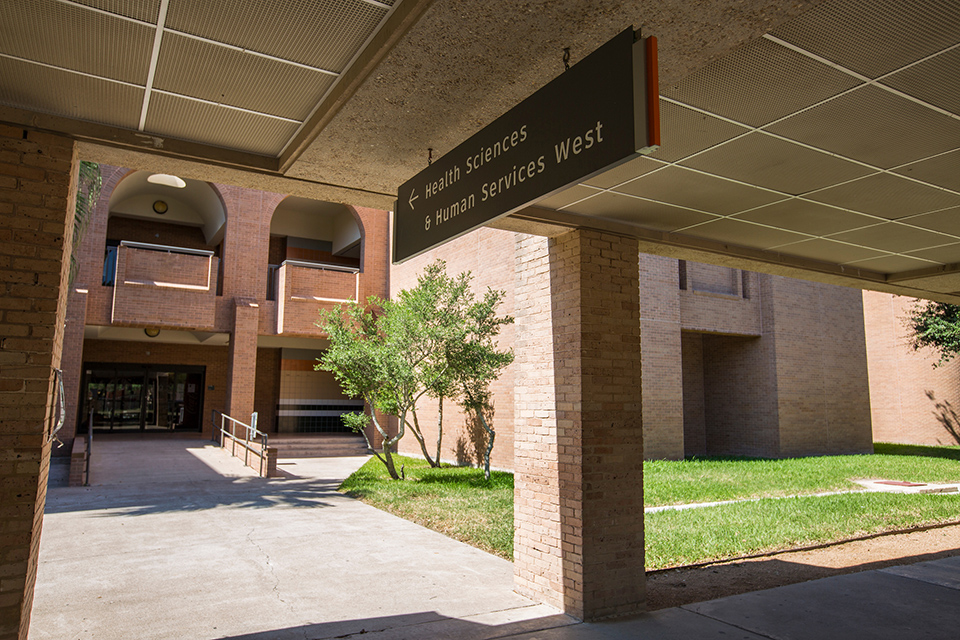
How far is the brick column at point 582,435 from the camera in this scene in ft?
17.4

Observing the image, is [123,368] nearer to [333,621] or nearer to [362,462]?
[362,462]

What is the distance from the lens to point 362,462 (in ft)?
62.6

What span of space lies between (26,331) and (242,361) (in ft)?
56.6

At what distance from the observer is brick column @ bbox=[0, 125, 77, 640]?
3309mm

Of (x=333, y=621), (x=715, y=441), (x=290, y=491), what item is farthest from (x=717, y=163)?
(x=715, y=441)

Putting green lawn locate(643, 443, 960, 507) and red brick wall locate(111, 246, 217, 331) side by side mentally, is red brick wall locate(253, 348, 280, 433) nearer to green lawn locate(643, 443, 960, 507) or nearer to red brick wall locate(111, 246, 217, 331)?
red brick wall locate(111, 246, 217, 331)

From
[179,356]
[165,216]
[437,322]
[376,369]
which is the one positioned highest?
[165,216]

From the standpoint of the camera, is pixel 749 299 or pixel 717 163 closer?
pixel 717 163

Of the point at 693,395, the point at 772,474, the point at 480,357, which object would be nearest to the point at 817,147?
the point at 480,357

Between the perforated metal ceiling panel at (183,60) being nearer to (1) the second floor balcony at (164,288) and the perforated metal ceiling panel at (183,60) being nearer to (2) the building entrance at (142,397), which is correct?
(1) the second floor balcony at (164,288)

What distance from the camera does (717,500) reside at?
38.6 ft

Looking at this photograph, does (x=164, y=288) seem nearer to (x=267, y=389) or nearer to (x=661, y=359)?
(x=267, y=389)

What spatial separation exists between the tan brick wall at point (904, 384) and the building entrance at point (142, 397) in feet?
92.0

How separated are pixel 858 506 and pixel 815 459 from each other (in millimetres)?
8554
